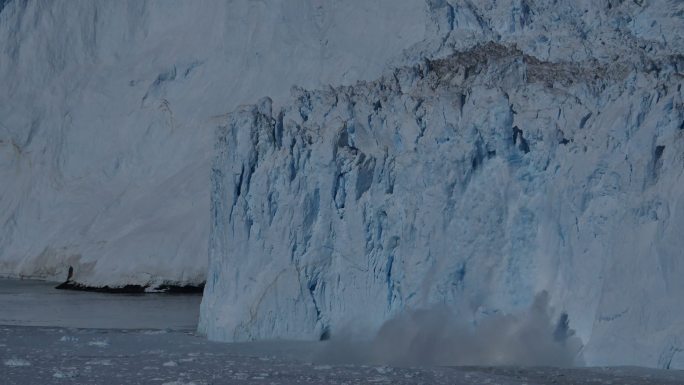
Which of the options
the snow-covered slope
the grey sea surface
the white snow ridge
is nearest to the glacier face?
the white snow ridge

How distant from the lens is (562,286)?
12914 mm

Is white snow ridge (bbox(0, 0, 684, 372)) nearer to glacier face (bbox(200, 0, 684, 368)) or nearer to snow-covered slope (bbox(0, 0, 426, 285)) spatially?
glacier face (bbox(200, 0, 684, 368))

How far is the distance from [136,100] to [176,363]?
53.3ft

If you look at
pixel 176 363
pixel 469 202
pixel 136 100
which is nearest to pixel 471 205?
pixel 469 202

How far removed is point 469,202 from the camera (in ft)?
45.3

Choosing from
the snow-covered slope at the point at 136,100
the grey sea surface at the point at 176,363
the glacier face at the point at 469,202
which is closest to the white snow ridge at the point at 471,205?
the glacier face at the point at 469,202

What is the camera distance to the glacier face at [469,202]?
1204cm

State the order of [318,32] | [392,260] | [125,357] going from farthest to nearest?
[318,32], [392,260], [125,357]

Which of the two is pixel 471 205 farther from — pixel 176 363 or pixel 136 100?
pixel 136 100

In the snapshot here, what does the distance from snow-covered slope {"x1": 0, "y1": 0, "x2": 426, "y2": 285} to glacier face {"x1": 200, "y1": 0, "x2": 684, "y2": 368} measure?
7.20 metres

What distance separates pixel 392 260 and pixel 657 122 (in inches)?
138

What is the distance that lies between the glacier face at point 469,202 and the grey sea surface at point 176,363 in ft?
2.06

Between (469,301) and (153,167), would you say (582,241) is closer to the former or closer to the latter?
(469,301)

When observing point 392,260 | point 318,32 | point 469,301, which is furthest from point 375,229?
point 318,32
